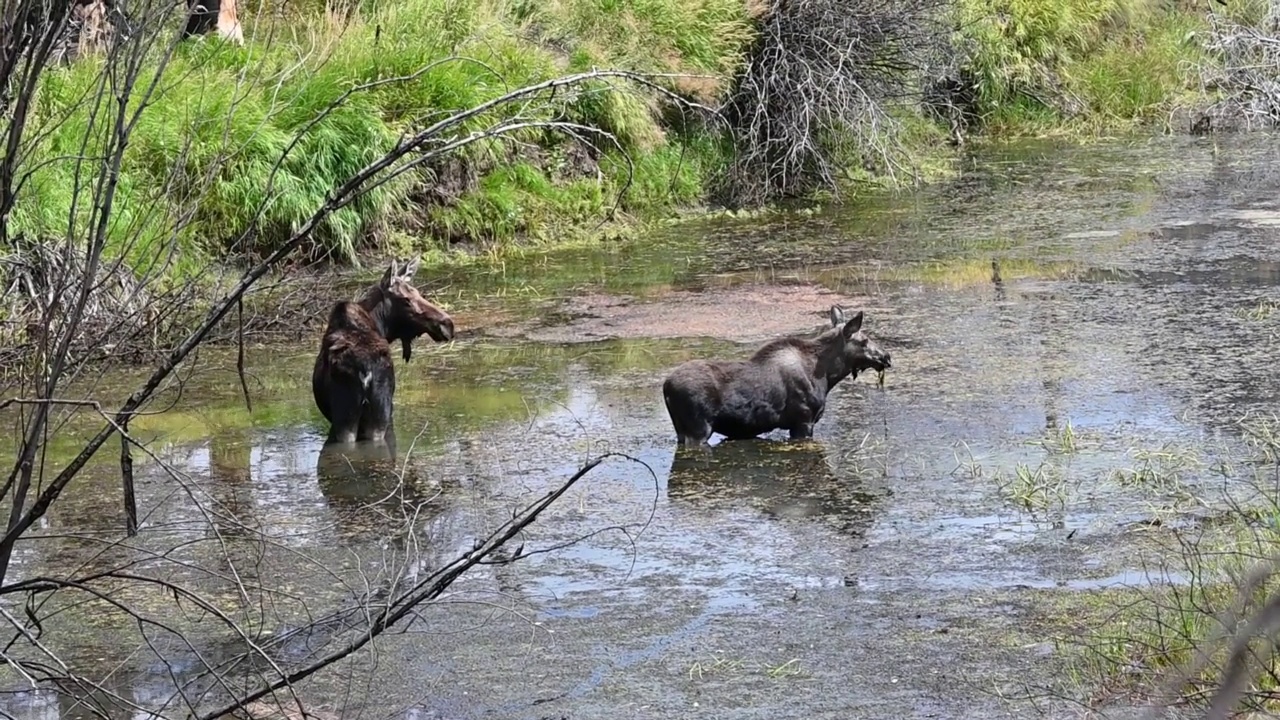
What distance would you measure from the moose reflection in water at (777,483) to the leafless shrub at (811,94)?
8980 mm

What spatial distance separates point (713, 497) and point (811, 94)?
1022 cm

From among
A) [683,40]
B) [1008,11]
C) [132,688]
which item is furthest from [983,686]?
[1008,11]

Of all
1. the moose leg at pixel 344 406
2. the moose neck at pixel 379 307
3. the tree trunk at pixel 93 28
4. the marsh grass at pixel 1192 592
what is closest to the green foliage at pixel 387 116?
the tree trunk at pixel 93 28

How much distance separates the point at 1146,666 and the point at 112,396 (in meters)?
7.36

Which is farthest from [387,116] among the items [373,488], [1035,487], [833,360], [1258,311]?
[1035,487]

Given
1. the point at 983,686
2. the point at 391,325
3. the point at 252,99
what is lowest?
the point at 983,686

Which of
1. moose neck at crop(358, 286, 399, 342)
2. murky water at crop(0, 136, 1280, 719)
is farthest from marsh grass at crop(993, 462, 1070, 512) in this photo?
moose neck at crop(358, 286, 399, 342)

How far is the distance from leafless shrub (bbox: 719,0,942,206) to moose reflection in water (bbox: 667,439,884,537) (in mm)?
8980

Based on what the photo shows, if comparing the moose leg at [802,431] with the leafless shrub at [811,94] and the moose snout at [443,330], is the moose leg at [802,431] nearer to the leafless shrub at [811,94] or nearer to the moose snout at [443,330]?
the moose snout at [443,330]

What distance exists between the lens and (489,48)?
16.6 m

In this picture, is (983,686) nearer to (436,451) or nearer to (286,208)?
(436,451)

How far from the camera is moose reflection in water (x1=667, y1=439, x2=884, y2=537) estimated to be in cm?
801

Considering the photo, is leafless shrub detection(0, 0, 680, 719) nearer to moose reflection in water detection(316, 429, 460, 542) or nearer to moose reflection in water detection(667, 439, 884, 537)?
moose reflection in water detection(316, 429, 460, 542)

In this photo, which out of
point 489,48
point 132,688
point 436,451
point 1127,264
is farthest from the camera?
point 489,48
